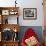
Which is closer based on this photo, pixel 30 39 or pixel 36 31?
pixel 30 39

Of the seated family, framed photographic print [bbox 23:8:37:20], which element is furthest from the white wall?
the seated family

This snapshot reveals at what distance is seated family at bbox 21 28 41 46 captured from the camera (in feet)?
16.5

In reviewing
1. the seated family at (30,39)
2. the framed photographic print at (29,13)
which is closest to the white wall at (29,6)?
the framed photographic print at (29,13)

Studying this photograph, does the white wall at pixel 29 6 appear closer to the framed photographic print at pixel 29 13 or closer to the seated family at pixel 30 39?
the framed photographic print at pixel 29 13

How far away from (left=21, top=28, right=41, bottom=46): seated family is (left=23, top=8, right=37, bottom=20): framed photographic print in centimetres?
44

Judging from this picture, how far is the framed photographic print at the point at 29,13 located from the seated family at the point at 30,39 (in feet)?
1.45

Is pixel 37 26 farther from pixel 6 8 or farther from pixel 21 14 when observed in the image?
pixel 6 8

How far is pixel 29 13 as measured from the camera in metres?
5.52

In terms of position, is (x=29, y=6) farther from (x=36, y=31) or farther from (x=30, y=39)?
(x=30, y=39)

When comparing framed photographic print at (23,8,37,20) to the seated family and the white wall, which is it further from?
the seated family

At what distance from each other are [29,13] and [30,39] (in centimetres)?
99

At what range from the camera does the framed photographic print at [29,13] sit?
18.0 feet

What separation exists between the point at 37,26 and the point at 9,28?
987 mm

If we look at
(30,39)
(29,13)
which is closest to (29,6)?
(29,13)
